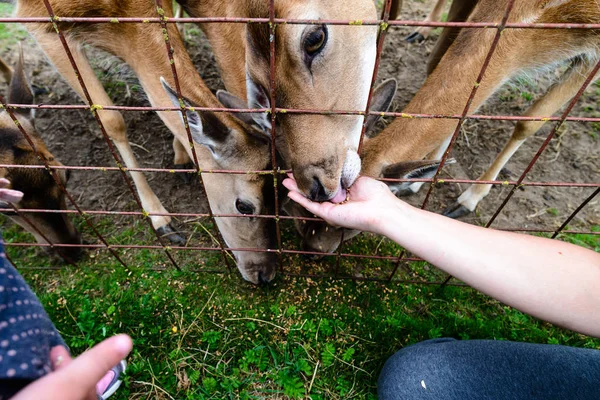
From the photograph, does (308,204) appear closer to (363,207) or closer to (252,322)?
(363,207)

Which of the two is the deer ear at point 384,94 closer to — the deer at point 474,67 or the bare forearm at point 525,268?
the deer at point 474,67

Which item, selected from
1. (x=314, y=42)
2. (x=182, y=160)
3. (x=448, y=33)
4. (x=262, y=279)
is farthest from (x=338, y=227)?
(x=448, y=33)

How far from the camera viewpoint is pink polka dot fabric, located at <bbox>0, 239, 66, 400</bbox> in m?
1.31

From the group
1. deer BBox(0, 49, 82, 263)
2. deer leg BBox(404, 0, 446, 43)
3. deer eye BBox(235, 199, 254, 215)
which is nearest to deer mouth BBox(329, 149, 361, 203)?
deer eye BBox(235, 199, 254, 215)

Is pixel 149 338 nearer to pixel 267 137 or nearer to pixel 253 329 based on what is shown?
pixel 253 329

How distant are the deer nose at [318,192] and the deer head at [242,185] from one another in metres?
0.54

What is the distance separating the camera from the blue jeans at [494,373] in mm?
2373

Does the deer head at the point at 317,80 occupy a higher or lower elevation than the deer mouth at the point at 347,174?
higher

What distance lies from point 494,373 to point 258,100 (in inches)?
89.9

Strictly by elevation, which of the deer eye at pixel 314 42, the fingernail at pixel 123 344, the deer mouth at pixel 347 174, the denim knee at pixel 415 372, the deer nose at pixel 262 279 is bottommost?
the deer nose at pixel 262 279

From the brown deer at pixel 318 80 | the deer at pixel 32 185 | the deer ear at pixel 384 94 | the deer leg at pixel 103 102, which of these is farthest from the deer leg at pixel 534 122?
the deer at pixel 32 185

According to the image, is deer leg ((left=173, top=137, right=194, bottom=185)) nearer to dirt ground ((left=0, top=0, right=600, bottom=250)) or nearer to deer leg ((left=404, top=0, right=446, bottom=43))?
dirt ground ((left=0, top=0, right=600, bottom=250))

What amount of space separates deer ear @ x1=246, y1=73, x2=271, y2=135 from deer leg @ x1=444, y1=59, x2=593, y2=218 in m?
2.22

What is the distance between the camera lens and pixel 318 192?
8.98ft
